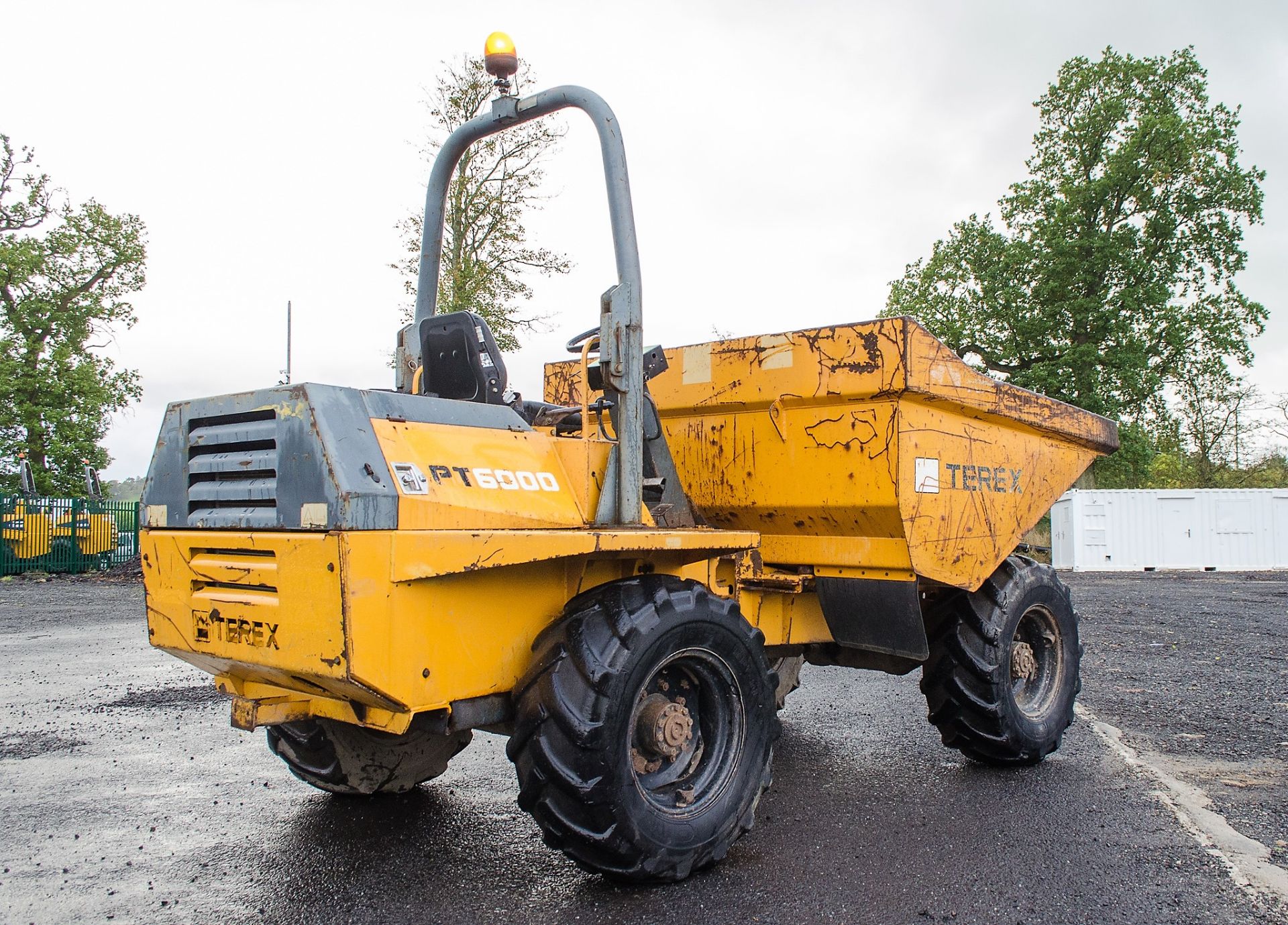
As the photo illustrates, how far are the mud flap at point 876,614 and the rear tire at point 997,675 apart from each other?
467mm

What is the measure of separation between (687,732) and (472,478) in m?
1.31

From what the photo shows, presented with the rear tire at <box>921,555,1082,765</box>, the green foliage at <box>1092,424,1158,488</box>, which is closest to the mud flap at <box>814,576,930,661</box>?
the rear tire at <box>921,555,1082,765</box>

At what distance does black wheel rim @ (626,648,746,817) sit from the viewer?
12.0ft

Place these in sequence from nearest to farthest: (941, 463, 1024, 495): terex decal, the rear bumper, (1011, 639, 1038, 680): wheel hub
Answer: the rear bumper, (941, 463, 1024, 495): terex decal, (1011, 639, 1038, 680): wheel hub

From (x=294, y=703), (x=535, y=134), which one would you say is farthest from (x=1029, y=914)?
(x=535, y=134)

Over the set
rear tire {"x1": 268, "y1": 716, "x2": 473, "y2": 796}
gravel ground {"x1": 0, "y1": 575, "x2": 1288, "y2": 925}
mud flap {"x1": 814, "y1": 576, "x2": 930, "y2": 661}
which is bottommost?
gravel ground {"x1": 0, "y1": 575, "x2": 1288, "y2": 925}

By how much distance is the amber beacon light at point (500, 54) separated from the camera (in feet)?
11.7

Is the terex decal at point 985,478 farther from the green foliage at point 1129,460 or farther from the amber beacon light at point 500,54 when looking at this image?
the green foliage at point 1129,460

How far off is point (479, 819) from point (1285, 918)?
3.08m

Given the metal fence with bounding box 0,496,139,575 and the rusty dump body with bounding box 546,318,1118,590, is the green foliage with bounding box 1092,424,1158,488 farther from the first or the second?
the metal fence with bounding box 0,496,139,575

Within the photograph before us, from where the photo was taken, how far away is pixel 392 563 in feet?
9.54

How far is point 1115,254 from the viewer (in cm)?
2998

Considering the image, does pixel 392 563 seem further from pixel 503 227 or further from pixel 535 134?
pixel 503 227

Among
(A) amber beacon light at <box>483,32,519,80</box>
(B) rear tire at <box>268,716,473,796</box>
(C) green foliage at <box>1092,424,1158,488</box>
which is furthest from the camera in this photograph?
(C) green foliage at <box>1092,424,1158,488</box>
